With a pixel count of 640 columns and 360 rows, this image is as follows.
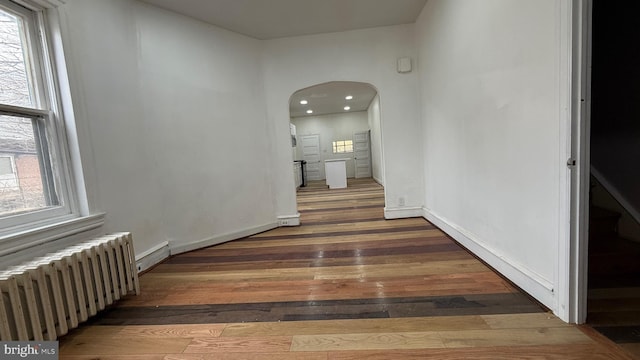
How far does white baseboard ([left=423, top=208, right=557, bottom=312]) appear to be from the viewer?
1641 mm

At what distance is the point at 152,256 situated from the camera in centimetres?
274

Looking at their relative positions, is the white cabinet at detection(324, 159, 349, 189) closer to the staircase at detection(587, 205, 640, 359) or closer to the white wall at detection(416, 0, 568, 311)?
the white wall at detection(416, 0, 568, 311)

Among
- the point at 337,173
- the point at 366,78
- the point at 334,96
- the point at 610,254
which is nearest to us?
the point at 610,254

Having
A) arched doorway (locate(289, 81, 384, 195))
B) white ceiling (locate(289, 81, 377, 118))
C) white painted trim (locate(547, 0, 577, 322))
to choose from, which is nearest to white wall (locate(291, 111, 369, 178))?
arched doorway (locate(289, 81, 384, 195))

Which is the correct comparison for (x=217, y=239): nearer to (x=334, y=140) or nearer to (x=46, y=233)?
(x=46, y=233)

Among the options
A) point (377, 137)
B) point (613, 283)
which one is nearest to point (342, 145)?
point (377, 137)

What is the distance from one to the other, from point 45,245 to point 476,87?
138 inches

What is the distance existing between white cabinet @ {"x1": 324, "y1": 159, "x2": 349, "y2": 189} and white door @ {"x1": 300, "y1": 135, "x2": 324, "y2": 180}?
289cm

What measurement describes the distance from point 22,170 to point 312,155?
369 inches

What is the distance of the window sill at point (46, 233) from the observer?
1558 mm

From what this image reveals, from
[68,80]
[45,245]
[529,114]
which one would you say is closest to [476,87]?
[529,114]

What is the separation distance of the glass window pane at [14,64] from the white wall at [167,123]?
248 millimetres

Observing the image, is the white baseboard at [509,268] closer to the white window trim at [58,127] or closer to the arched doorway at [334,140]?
the white window trim at [58,127]

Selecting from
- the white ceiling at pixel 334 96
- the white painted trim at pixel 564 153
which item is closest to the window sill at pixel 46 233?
the white painted trim at pixel 564 153
